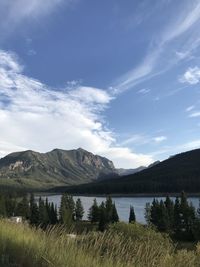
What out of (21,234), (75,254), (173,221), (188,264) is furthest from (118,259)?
(173,221)

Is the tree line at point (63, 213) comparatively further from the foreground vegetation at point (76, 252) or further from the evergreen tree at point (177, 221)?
the foreground vegetation at point (76, 252)

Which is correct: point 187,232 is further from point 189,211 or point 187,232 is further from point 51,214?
point 51,214

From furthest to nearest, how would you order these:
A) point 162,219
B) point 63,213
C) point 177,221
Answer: point 63,213 → point 162,219 → point 177,221

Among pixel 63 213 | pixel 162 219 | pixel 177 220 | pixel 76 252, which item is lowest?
pixel 76 252

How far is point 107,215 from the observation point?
10931 cm

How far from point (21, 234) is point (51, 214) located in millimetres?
110849

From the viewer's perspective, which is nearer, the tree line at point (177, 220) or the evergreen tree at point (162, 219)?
the tree line at point (177, 220)

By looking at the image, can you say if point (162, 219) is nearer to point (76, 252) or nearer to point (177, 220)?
point (177, 220)

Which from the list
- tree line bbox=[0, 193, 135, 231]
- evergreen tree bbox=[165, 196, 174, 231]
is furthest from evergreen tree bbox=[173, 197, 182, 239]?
tree line bbox=[0, 193, 135, 231]

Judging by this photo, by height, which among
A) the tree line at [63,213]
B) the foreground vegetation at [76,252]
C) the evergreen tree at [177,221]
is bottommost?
the foreground vegetation at [76,252]

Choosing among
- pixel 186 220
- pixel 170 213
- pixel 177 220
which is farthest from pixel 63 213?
pixel 186 220

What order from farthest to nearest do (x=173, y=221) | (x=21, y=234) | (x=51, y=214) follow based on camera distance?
(x=51, y=214) < (x=173, y=221) < (x=21, y=234)

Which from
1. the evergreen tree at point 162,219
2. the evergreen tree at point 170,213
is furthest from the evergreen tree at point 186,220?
the evergreen tree at point 162,219

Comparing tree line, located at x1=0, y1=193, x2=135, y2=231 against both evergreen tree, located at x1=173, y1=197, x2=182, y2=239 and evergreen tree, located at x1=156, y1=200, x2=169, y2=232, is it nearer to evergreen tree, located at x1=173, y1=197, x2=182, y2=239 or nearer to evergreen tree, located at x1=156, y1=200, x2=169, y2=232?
evergreen tree, located at x1=156, y1=200, x2=169, y2=232
